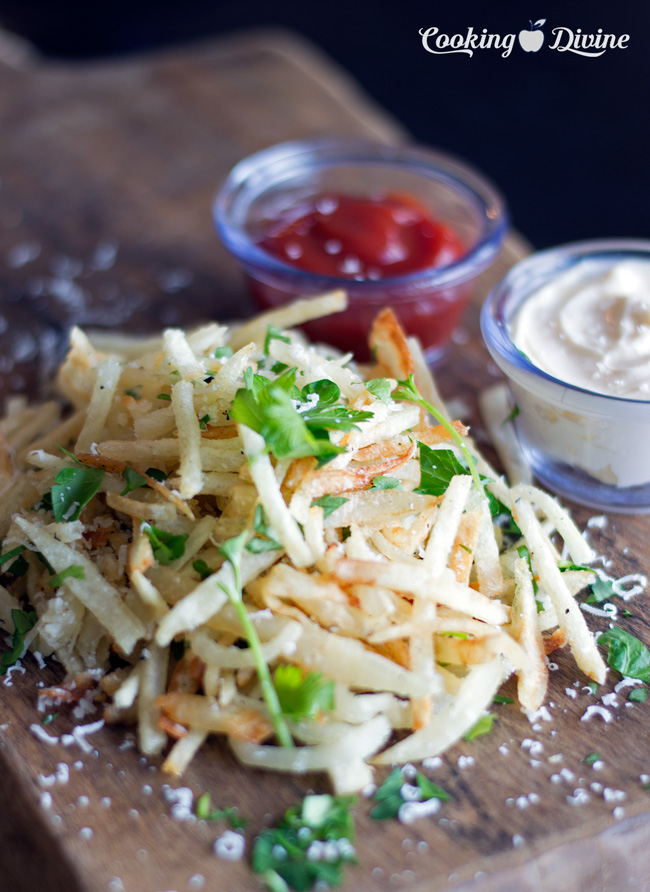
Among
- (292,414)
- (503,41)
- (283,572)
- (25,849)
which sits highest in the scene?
(503,41)

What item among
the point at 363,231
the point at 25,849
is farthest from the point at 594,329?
the point at 25,849

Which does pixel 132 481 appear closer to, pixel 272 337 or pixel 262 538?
pixel 262 538

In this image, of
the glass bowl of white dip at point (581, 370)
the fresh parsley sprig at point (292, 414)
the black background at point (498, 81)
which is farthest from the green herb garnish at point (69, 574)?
the black background at point (498, 81)

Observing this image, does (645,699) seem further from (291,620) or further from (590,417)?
(291,620)

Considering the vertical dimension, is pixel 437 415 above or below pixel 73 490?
above

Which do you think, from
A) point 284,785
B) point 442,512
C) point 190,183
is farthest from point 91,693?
point 190,183

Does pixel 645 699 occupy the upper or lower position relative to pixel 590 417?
lower

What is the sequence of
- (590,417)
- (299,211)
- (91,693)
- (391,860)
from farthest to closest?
(299,211), (590,417), (91,693), (391,860)
